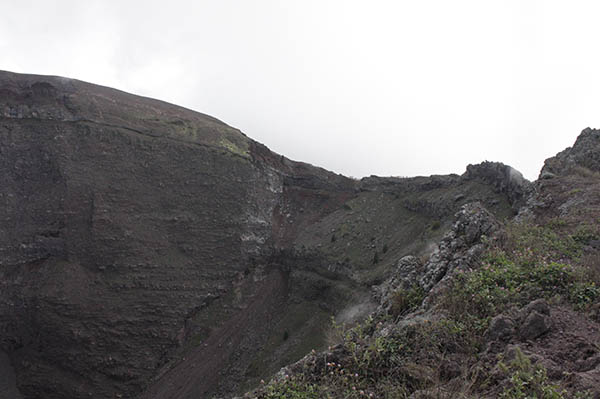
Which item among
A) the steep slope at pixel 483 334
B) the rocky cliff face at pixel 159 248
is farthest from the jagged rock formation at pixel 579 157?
the steep slope at pixel 483 334

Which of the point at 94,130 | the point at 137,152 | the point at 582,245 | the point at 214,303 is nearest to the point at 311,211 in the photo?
the point at 214,303

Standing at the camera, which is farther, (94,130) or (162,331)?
(94,130)

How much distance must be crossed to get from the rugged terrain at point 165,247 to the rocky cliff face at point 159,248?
0.09 metres

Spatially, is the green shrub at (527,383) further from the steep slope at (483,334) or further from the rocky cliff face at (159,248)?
the rocky cliff face at (159,248)

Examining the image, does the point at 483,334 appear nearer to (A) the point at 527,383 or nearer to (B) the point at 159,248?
(A) the point at 527,383

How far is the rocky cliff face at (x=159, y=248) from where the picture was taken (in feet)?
65.2

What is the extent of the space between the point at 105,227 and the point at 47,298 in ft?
17.0

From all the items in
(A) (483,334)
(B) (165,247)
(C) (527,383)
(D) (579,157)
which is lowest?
(C) (527,383)

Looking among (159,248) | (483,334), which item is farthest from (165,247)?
(483,334)

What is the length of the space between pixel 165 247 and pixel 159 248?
415mm

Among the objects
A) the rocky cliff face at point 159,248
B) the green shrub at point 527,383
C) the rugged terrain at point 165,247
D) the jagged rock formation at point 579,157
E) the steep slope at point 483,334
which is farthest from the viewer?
the rocky cliff face at point 159,248

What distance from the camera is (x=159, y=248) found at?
2373 centimetres

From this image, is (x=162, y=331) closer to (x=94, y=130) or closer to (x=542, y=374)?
(x=94, y=130)

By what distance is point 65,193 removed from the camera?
22.9m
